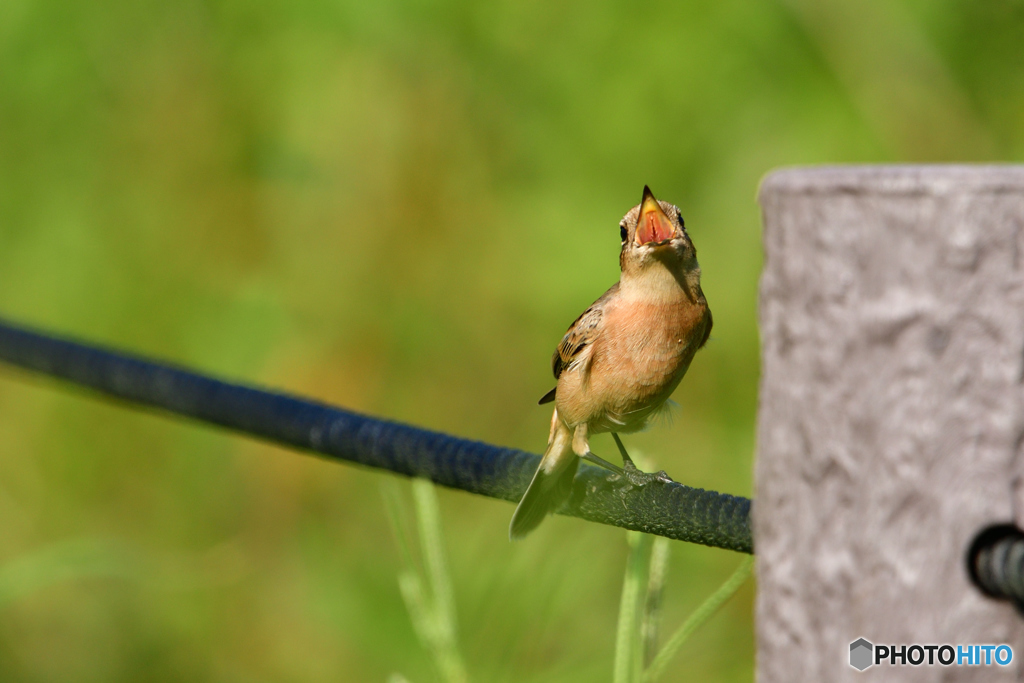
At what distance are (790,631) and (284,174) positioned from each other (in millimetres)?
4081

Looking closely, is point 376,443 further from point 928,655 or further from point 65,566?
point 65,566

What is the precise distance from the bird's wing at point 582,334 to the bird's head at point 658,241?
0.60 feet

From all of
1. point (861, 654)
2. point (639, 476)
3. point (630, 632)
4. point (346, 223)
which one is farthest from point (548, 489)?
point (346, 223)

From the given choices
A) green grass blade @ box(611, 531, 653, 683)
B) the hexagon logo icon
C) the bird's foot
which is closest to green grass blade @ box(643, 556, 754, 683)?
green grass blade @ box(611, 531, 653, 683)

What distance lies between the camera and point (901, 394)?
917mm

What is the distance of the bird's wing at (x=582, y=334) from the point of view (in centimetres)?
272

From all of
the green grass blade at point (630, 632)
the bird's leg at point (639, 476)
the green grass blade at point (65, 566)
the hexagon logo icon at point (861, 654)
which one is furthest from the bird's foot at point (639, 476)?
the green grass blade at point (65, 566)

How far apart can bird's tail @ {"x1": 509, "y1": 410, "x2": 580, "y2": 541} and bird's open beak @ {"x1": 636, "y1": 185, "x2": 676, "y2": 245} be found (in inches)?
20.8

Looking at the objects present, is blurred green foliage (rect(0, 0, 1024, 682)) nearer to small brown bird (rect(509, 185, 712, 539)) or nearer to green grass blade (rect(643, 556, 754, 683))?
small brown bird (rect(509, 185, 712, 539))

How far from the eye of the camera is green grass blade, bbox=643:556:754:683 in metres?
1.50

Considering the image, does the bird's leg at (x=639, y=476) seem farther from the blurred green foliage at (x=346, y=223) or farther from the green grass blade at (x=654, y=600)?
the blurred green foliage at (x=346, y=223)

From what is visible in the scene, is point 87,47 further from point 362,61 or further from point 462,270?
point 462,270

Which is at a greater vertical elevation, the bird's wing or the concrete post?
the bird's wing

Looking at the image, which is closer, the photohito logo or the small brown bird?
the photohito logo
